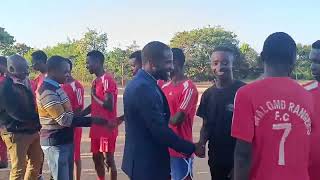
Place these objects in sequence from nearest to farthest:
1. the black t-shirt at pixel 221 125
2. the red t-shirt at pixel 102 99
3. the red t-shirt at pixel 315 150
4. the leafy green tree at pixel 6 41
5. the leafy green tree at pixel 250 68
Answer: the red t-shirt at pixel 315 150, the leafy green tree at pixel 250 68, the black t-shirt at pixel 221 125, the red t-shirt at pixel 102 99, the leafy green tree at pixel 6 41

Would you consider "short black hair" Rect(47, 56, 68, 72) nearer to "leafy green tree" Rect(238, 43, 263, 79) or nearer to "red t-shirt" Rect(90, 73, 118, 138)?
"red t-shirt" Rect(90, 73, 118, 138)

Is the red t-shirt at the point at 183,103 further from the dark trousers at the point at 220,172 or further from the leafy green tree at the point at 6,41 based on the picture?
the leafy green tree at the point at 6,41

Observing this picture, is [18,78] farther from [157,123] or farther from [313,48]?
[313,48]

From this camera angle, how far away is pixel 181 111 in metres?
4.71

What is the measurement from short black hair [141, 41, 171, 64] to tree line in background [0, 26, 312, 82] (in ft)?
86.1

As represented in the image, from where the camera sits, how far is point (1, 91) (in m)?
5.79

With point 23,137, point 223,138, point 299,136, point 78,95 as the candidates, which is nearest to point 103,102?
point 78,95

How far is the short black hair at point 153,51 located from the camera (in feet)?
12.0

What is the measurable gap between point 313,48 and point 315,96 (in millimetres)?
589

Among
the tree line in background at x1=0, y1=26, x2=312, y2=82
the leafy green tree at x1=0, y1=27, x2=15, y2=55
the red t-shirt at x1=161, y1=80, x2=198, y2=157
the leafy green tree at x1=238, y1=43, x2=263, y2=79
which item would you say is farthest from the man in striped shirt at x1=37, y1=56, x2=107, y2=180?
the leafy green tree at x1=0, y1=27, x2=15, y2=55

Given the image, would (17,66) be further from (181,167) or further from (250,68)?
(250,68)

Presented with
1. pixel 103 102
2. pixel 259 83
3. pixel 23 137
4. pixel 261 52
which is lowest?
pixel 23 137

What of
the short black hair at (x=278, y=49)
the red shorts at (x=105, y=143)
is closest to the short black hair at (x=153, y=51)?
the short black hair at (x=278, y=49)

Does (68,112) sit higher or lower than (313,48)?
lower
